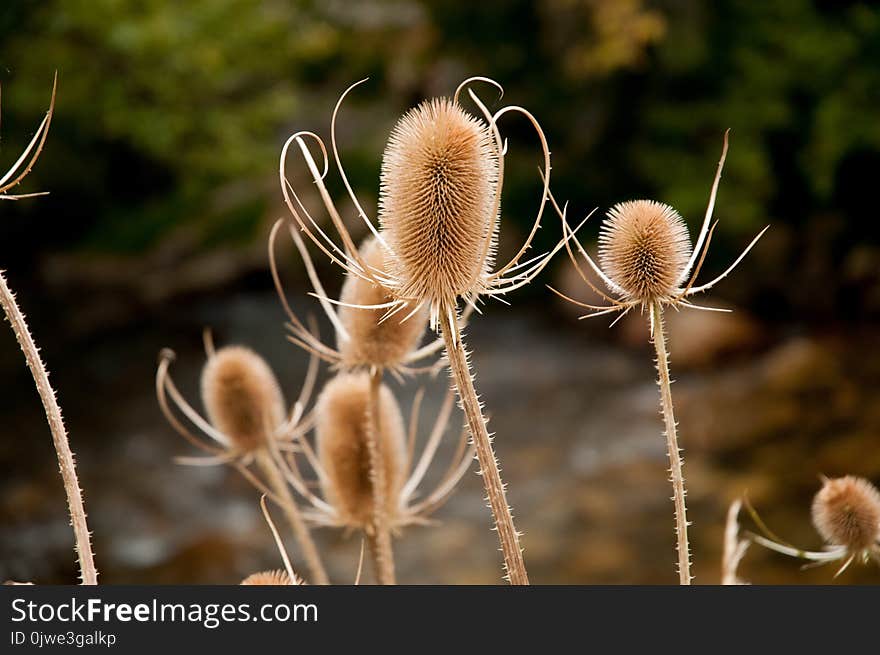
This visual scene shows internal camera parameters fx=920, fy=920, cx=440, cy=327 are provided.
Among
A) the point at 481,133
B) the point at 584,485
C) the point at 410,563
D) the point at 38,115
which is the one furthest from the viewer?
the point at 38,115

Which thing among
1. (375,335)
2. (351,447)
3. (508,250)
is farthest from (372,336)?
(508,250)

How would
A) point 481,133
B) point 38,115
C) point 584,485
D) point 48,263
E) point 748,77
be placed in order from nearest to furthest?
point 481,133 < point 584,485 < point 38,115 < point 748,77 < point 48,263

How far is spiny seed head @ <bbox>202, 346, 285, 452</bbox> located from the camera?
1.01 metres

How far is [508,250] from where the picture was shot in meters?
7.00

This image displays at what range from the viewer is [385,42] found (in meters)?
8.77

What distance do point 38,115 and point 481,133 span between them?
5774 millimetres

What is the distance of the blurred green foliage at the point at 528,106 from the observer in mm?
6020

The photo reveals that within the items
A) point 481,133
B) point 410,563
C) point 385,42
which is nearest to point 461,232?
point 481,133

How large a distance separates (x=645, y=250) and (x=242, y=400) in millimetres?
530

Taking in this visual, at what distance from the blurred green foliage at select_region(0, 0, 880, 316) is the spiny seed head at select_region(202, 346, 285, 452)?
174 inches

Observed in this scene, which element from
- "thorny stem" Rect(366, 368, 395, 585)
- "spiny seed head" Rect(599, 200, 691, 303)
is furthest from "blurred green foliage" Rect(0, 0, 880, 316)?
"spiny seed head" Rect(599, 200, 691, 303)

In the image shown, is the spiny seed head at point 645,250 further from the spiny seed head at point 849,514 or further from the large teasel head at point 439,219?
the spiny seed head at point 849,514

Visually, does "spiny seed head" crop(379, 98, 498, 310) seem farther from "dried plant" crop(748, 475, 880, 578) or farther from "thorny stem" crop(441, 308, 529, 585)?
"dried plant" crop(748, 475, 880, 578)

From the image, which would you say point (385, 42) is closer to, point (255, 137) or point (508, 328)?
point (255, 137)
